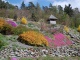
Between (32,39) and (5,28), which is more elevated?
(5,28)

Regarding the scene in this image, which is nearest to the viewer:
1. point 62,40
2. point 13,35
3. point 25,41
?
point 25,41

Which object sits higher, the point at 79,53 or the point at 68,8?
the point at 68,8

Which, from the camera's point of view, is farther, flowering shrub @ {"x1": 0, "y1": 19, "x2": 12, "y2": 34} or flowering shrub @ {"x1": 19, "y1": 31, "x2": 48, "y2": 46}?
flowering shrub @ {"x1": 0, "y1": 19, "x2": 12, "y2": 34}

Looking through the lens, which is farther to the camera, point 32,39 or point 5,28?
point 5,28

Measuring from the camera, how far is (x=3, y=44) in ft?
52.6

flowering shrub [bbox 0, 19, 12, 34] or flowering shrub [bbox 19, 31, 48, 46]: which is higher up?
flowering shrub [bbox 0, 19, 12, 34]

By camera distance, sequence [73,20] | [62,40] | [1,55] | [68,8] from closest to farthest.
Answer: [1,55] → [62,40] → [73,20] → [68,8]

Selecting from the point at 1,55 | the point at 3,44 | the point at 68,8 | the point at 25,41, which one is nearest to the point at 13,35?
the point at 25,41

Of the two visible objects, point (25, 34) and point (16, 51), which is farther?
point (25, 34)

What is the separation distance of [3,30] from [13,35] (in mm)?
974

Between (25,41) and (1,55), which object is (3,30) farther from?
(1,55)

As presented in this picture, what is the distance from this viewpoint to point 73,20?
50625 millimetres

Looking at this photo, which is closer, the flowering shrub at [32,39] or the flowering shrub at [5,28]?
the flowering shrub at [32,39]

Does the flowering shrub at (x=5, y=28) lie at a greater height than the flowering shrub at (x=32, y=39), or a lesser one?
greater
